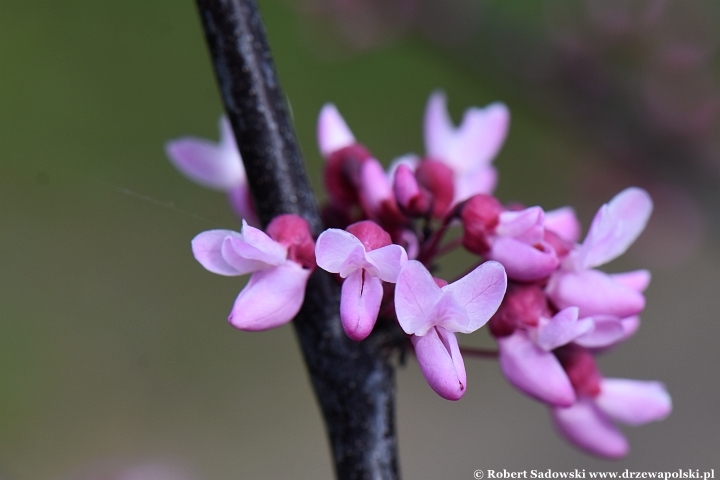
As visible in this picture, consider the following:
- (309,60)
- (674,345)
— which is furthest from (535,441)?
(309,60)

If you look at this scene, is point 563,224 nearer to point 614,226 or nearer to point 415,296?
point 614,226

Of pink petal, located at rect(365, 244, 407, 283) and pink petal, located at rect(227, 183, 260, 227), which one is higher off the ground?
pink petal, located at rect(227, 183, 260, 227)

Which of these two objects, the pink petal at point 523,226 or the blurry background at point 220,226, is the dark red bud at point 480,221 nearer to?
the pink petal at point 523,226

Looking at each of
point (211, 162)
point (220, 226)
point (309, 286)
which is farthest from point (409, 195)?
point (220, 226)

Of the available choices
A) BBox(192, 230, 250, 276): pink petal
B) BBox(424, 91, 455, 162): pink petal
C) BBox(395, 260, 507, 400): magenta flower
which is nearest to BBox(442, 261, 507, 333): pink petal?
BBox(395, 260, 507, 400): magenta flower

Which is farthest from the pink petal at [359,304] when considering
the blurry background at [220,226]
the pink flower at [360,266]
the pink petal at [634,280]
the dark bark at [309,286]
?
the blurry background at [220,226]

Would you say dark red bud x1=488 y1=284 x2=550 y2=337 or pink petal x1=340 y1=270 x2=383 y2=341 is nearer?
pink petal x1=340 y1=270 x2=383 y2=341

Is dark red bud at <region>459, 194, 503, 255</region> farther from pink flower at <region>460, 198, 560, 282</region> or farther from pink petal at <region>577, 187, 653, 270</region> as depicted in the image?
pink petal at <region>577, 187, 653, 270</region>
